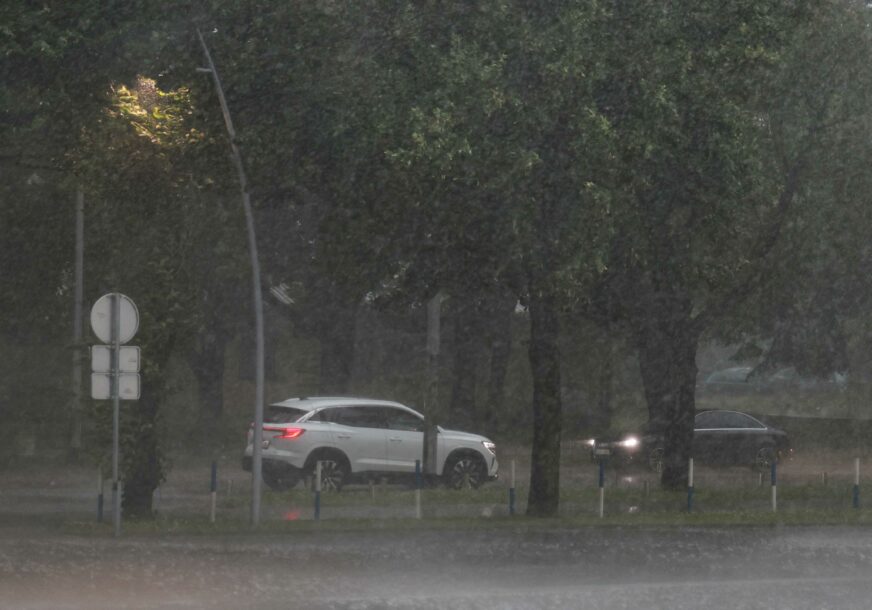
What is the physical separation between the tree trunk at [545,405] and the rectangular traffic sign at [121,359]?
568 centimetres

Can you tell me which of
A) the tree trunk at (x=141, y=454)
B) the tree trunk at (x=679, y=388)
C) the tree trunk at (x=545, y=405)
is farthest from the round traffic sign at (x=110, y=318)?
the tree trunk at (x=679, y=388)

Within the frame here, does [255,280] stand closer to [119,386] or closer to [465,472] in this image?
[119,386]

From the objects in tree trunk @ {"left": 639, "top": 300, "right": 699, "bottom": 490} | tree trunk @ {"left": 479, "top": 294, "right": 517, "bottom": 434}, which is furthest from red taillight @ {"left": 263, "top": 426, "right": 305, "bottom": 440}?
tree trunk @ {"left": 479, "top": 294, "right": 517, "bottom": 434}

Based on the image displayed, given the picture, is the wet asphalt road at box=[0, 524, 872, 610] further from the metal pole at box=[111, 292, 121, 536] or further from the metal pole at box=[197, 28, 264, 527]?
the metal pole at box=[197, 28, 264, 527]

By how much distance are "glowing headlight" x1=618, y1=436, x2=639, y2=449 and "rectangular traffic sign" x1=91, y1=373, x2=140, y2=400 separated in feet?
57.4

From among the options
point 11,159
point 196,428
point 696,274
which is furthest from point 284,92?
point 196,428

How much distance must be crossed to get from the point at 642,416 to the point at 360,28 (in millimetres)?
34951

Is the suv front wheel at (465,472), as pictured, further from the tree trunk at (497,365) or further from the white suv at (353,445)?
the tree trunk at (497,365)

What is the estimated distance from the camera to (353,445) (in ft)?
86.1

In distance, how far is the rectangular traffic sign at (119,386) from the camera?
60.4 feet

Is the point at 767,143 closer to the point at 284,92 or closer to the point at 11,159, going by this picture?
the point at 284,92

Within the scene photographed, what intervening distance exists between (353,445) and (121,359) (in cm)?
823

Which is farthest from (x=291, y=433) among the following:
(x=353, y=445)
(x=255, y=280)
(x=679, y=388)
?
(x=679, y=388)

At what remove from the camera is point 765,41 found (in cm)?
1994
